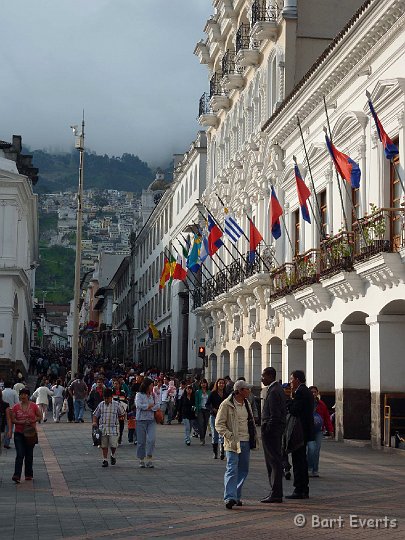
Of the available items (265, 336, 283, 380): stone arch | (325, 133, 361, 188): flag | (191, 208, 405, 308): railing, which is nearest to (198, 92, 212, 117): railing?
(191, 208, 405, 308): railing

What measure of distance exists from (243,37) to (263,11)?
10.5ft

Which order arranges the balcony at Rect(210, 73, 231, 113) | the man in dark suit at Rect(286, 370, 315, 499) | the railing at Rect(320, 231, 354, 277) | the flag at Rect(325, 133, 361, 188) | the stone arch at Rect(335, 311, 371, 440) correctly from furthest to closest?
the balcony at Rect(210, 73, 231, 113)
the stone arch at Rect(335, 311, 371, 440)
the railing at Rect(320, 231, 354, 277)
the flag at Rect(325, 133, 361, 188)
the man in dark suit at Rect(286, 370, 315, 499)

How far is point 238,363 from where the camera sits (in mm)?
42875

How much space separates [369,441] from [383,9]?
1024 centimetres

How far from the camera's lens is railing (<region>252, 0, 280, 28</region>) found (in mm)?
37281

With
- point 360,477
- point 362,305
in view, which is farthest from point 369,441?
point 360,477

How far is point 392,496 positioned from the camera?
15.0m

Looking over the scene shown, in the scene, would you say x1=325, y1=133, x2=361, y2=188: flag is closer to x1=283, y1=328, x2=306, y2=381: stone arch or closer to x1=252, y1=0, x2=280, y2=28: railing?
x1=283, y1=328, x2=306, y2=381: stone arch

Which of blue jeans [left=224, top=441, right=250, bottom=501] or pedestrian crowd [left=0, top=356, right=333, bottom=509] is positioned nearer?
blue jeans [left=224, top=441, right=250, bottom=501]

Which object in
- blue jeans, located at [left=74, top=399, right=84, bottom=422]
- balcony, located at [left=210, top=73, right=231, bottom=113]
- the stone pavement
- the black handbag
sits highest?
balcony, located at [left=210, top=73, right=231, bottom=113]

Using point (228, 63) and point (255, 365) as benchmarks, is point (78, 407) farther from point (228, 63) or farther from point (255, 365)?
point (228, 63)

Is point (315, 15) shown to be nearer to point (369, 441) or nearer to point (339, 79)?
point (339, 79)

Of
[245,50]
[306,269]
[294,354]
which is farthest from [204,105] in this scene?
[306,269]

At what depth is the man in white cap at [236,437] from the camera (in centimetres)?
1370
